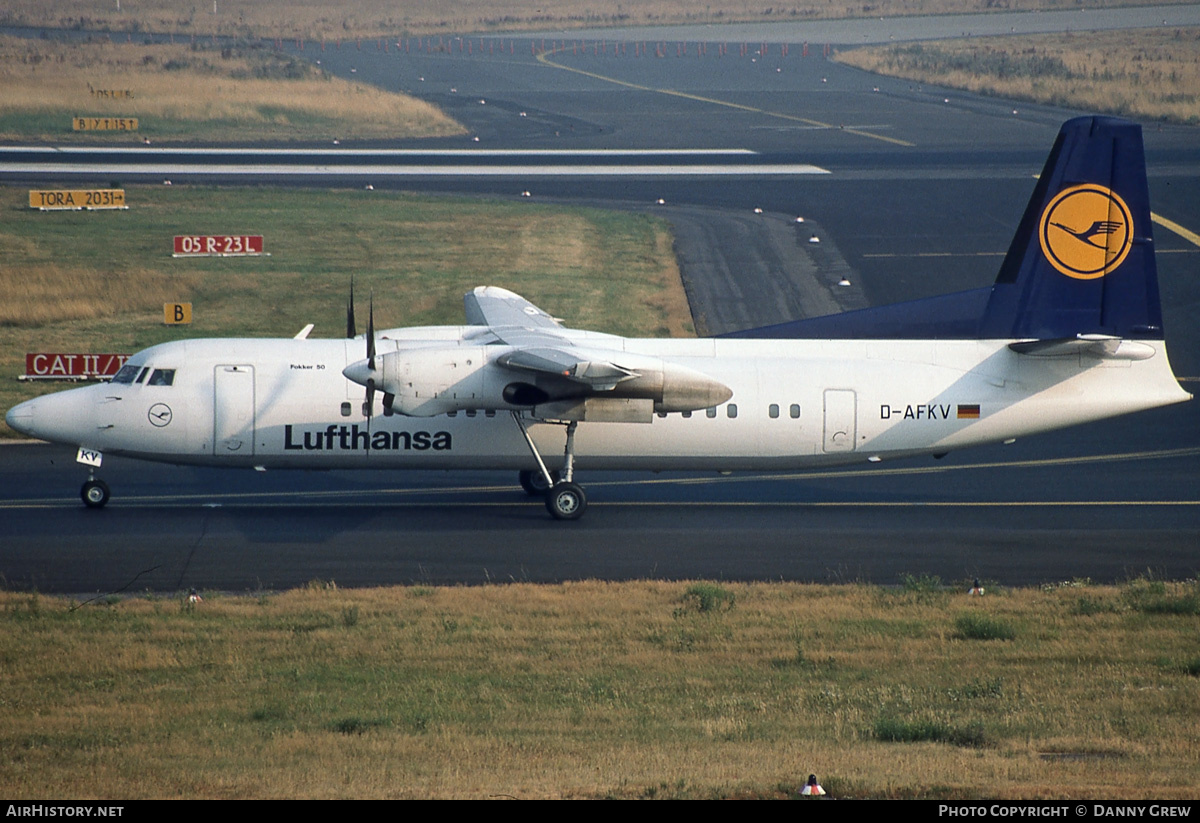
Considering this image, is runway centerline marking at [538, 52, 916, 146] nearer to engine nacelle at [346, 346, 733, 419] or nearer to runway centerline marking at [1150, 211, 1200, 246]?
runway centerline marking at [1150, 211, 1200, 246]

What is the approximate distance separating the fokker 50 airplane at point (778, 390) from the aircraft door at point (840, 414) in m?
0.03

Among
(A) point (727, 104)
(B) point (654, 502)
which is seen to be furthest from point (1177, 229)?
(A) point (727, 104)

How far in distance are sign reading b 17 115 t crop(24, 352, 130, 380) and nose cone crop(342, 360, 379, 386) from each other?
13.1 metres

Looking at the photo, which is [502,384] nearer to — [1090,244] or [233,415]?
[233,415]

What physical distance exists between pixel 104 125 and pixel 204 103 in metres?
8.20

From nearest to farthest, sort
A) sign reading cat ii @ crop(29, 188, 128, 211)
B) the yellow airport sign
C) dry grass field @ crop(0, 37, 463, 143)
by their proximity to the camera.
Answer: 1. the yellow airport sign
2. sign reading cat ii @ crop(29, 188, 128, 211)
3. dry grass field @ crop(0, 37, 463, 143)

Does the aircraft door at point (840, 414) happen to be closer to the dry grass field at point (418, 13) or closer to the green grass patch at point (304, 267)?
the green grass patch at point (304, 267)

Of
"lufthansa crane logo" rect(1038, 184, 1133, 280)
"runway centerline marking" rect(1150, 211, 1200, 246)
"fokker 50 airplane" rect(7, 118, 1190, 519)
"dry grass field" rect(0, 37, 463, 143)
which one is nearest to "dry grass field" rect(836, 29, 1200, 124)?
"runway centerline marking" rect(1150, 211, 1200, 246)

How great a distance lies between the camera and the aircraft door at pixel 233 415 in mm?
24125

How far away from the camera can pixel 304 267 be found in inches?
1870

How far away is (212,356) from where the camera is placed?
80.2 feet

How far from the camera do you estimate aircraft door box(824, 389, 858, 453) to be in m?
24.5

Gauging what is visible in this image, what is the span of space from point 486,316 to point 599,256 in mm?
22924

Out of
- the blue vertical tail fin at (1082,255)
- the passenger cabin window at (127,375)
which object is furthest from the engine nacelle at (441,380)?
the blue vertical tail fin at (1082,255)
